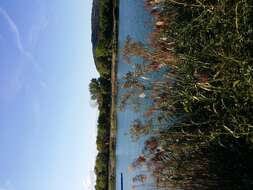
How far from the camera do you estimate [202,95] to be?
529 cm

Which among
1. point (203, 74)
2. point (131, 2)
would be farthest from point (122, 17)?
point (203, 74)

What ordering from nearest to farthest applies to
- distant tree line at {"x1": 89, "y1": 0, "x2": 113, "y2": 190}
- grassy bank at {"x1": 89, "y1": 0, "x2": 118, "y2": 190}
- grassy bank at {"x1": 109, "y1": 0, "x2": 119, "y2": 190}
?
grassy bank at {"x1": 109, "y1": 0, "x2": 119, "y2": 190}, grassy bank at {"x1": 89, "y1": 0, "x2": 118, "y2": 190}, distant tree line at {"x1": 89, "y1": 0, "x2": 113, "y2": 190}

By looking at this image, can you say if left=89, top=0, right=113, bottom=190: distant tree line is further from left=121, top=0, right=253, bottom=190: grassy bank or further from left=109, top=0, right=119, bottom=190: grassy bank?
left=121, top=0, right=253, bottom=190: grassy bank

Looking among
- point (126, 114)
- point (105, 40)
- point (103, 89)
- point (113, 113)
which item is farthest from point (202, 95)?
point (105, 40)

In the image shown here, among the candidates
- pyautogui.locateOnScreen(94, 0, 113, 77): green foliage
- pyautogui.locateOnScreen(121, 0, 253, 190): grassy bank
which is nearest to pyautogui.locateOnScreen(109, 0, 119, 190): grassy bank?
pyautogui.locateOnScreen(94, 0, 113, 77): green foliage

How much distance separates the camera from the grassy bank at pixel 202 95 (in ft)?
16.5

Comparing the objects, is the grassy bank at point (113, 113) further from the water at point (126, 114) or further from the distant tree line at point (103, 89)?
the distant tree line at point (103, 89)

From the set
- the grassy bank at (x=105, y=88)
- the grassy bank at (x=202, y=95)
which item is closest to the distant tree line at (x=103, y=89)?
the grassy bank at (x=105, y=88)

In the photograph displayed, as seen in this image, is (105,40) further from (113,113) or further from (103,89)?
(113,113)

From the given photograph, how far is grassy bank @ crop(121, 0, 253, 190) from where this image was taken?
5.03m

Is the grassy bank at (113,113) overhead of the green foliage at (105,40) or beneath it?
beneath

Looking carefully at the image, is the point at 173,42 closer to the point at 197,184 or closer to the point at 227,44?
the point at 227,44

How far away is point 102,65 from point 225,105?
1511cm

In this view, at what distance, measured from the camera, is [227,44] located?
16.9 feet
